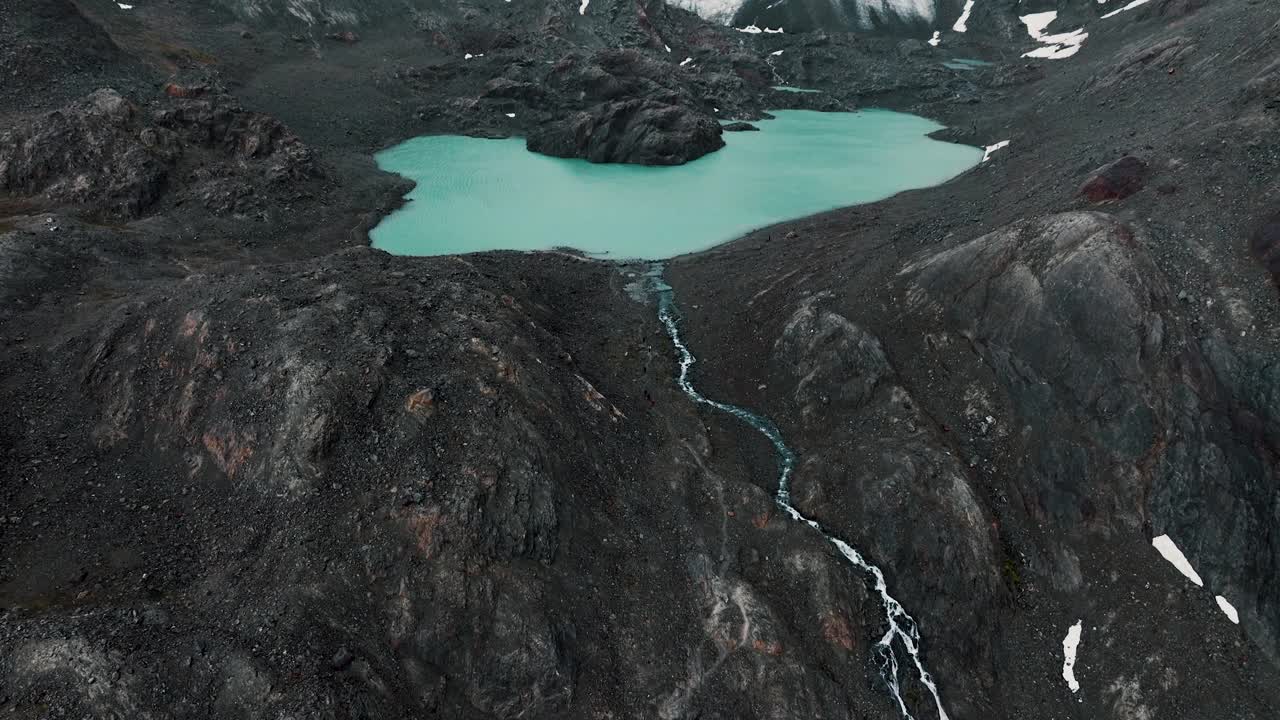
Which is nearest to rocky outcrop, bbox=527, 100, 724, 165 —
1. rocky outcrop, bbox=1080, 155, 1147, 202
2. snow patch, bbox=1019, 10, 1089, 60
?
rocky outcrop, bbox=1080, 155, 1147, 202

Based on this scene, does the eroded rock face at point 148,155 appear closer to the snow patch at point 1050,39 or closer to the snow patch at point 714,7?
the snow patch at point 714,7

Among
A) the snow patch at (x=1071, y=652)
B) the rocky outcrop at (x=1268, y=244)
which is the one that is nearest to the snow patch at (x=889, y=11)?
the rocky outcrop at (x=1268, y=244)

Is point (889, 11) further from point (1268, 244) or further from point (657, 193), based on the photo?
point (1268, 244)

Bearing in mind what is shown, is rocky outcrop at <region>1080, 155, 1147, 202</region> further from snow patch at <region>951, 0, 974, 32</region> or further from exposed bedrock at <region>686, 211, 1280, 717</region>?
snow patch at <region>951, 0, 974, 32</region>

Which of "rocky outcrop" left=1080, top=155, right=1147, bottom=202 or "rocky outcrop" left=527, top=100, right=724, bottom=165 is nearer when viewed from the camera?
"rocky outcrop" left=1080, top=155, right=1147, bottom=202

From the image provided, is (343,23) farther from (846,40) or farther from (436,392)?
(436,392)

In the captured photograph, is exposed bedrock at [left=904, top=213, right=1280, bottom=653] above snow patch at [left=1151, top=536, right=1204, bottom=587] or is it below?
above

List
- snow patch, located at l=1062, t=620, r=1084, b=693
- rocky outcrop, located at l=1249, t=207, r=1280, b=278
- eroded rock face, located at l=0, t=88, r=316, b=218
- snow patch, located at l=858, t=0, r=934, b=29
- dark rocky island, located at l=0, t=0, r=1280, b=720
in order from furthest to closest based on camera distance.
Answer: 1. snow patch, located at l=858, t=0, r=934, b=29
2. eroded rock face, located at l=0, t=88, r=316, b=218
3. rocky outcrop, located at l=1249, t=207, r=1280, b=278
4. snow patch, located at l=1062, t=620, r=1084, b=693
5. dark rocky island, located at l=0, t=0, r=1280, b=720

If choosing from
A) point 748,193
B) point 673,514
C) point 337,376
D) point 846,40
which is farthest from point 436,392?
point 846,40
